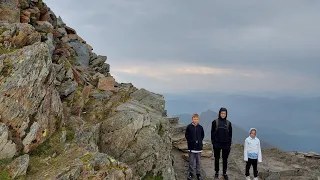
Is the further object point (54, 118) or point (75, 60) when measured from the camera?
point (75, 60)

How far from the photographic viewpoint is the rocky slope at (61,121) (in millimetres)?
14352

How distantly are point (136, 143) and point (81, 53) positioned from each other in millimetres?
17106

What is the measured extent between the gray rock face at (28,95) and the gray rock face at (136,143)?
4466 mm

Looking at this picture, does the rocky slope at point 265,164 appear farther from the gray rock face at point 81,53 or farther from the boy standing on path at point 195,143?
the gray rock face at point 81,53

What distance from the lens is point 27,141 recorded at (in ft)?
49.7

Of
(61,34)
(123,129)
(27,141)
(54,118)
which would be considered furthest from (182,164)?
(61,34)

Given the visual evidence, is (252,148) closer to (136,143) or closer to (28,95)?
(136,143)

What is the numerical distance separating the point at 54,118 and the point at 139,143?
6.44 m

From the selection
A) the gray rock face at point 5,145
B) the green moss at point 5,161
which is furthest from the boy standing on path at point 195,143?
the green moss at point 5,161

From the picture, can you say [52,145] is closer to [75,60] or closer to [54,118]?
[54,118]

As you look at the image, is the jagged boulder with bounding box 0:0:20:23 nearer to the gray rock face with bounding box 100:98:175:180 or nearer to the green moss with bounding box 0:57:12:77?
the green moss with bounding box 0:57:12:77

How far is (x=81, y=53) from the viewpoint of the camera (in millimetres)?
33438

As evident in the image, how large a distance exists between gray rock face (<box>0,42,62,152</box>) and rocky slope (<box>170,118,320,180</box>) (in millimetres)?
13102

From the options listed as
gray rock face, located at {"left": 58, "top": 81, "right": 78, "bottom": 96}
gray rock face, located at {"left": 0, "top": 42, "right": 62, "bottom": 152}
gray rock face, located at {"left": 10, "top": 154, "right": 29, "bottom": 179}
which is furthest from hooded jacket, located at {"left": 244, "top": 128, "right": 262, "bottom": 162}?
gray rock face, located at {"left": 10, "top": 154, "right": 29, "bottom": 179}
